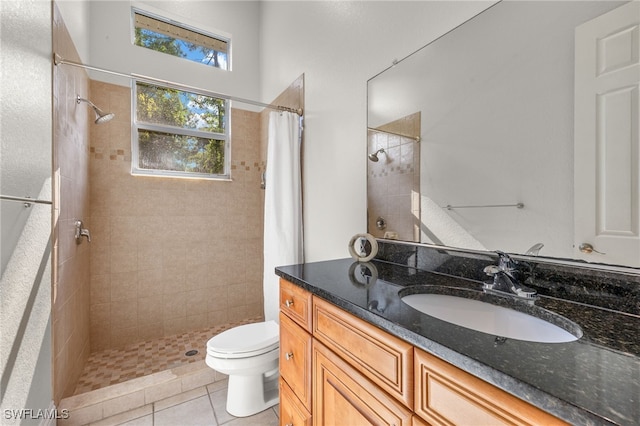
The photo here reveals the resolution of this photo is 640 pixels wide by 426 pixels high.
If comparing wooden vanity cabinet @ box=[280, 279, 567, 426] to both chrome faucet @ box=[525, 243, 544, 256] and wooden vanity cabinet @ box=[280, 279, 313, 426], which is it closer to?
wooden vanity cabinet @ box=[280, 279, 313, 426]

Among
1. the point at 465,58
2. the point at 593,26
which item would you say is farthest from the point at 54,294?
the point at 593,26

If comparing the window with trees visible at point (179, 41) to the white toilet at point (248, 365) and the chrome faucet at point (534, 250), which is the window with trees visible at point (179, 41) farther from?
the chrome faucet at point (534, 250)

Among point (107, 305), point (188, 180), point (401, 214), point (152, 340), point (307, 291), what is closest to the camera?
point (307, 291)

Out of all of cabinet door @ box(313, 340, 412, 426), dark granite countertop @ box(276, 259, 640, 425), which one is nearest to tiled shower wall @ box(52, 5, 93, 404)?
cabinet door @ box(313, 340, 412, 426)

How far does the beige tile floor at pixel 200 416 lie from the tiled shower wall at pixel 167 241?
3.49ft

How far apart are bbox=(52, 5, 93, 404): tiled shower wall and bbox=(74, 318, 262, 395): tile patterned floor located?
0.29 feet

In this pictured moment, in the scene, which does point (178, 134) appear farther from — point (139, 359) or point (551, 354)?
point (551, 354)

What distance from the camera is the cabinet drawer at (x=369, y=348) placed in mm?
692

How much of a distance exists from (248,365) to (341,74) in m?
1.88

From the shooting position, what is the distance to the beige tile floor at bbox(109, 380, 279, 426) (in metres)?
1.63

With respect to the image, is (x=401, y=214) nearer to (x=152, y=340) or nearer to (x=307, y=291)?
(x=307, y=291)

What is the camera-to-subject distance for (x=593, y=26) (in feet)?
2.74

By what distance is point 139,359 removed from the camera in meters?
2.29

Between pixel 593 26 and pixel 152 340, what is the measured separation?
3435 millimetres
